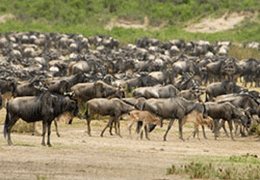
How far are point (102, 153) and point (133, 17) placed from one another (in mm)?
61433

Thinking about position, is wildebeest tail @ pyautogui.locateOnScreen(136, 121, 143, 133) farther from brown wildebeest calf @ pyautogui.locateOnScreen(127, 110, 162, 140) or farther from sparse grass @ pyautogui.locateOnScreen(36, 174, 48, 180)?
sparse grass @ pyautogui.locateOnScreen(36, 174, 48, 180)

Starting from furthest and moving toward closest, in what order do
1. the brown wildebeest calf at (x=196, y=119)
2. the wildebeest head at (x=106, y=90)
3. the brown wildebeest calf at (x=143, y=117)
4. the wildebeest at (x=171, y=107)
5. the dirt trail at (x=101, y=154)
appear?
the wildebeest head at (x=106, y=90), the brown wildebeest calf at (x=196, y=119), the wildebeest at (x=171, y=107), the brown wildebeest calf at (x=143, y=117), the dirt trail at (x=101, y=154)

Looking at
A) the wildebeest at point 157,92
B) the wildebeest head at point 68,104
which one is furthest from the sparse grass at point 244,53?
the wildebeest head at point 68,104

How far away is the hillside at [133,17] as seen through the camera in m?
65.1

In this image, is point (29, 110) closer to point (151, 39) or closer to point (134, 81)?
point (134, 81)

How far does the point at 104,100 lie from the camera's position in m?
17.5

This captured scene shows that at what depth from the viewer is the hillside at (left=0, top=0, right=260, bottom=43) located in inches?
2562

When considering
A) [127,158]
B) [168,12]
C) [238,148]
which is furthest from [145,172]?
[168,12]

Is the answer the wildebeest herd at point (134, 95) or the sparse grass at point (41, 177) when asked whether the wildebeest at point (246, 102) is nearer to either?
the wildebeest herd at point (134, 95)

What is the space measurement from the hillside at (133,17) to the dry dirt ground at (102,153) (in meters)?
44.6

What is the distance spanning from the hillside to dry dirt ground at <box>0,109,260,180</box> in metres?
44.6

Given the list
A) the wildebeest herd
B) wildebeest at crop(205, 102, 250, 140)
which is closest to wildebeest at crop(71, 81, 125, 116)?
the wildebeest herd

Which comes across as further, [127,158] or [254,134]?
[254,134]

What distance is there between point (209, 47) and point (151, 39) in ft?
21.5
